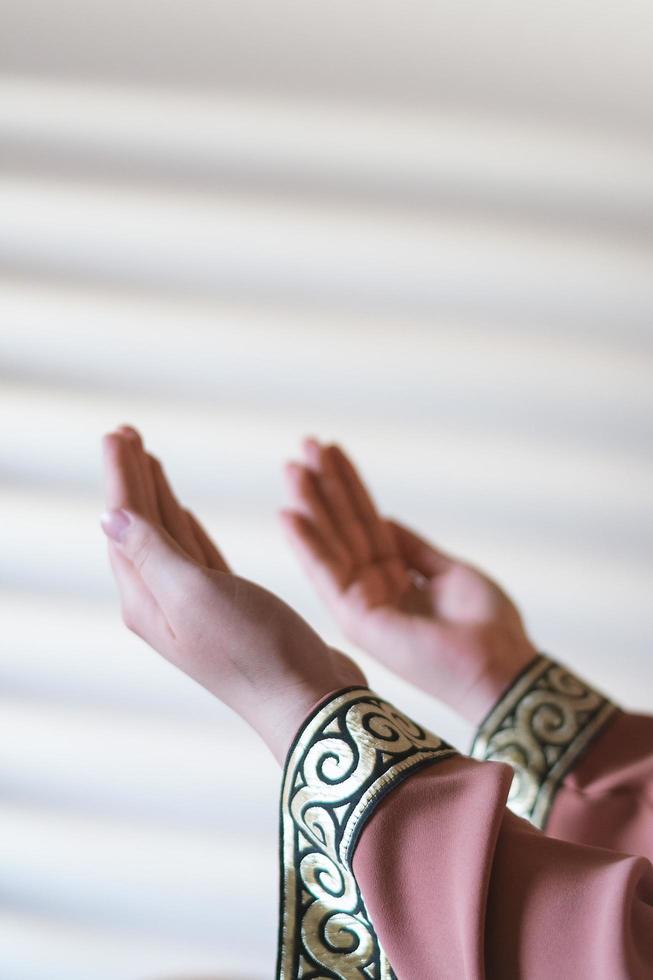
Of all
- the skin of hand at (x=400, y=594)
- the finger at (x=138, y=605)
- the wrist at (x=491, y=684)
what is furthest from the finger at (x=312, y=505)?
the finger at (x=138, y=605)

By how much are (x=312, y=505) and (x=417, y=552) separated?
150 millimetres

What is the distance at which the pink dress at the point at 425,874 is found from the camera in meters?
0.62

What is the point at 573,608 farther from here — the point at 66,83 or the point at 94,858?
the point at 66,83

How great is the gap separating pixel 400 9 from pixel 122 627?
1.01 metres

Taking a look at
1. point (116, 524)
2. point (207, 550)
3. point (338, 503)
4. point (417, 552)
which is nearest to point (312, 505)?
point (338, 503)

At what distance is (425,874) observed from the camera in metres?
0.67

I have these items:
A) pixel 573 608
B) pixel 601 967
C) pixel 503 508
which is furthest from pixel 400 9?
pixel 601 967

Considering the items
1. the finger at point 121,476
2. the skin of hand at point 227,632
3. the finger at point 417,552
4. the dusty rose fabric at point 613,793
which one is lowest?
the dusty rose fabric at point 613,793

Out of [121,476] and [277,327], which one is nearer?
[121,476]

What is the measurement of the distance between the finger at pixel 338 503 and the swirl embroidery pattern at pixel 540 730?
252 mm

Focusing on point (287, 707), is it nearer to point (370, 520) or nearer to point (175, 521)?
point (175, 521)

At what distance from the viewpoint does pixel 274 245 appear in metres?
1.49

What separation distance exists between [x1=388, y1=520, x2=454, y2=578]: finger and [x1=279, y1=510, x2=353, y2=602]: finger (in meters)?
0.09

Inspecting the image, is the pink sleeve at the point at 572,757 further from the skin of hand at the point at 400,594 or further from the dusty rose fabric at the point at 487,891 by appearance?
the dusty rose fabric at the point at 487,891
